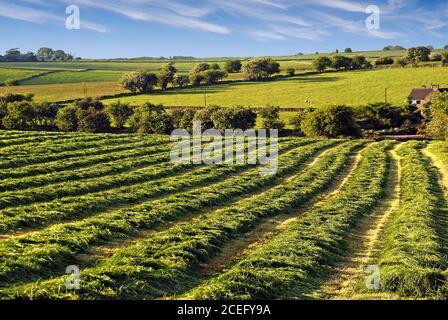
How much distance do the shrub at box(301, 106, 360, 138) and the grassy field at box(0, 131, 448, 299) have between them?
36.0 metres

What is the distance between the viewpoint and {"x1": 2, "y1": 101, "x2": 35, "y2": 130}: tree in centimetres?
7994

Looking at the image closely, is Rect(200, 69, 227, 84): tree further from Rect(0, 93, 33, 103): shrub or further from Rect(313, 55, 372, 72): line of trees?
Rect(0, 93, 33, 103): shrub

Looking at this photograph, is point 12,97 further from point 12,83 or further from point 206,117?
point 206,117

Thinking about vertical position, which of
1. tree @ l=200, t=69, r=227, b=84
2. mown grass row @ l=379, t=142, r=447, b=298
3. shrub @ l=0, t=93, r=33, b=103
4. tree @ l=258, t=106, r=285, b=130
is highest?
tree @ l=200, t=69, r=227, b=84

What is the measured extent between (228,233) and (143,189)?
921 cm

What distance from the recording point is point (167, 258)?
1370 centimetres

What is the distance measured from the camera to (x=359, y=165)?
39.2 meters

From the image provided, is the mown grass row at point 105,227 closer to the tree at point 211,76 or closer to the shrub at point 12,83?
the tree at point 211,76

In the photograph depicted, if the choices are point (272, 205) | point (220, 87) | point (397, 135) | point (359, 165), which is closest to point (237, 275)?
point (272, 205)

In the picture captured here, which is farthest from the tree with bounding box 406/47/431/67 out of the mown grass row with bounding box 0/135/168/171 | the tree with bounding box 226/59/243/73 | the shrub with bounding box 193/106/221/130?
the mown grass row with bounding box 0/135/168/171

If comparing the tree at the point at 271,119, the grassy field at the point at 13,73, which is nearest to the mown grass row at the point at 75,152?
the tree at the point at 271,119

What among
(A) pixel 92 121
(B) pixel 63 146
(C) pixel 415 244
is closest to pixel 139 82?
(A) pixel 92 121

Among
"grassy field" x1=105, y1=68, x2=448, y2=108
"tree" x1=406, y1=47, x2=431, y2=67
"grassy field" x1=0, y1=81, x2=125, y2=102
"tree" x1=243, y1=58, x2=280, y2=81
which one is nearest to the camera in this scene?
"grassy field" x1=105, y1=68, x2=448, y2=108
